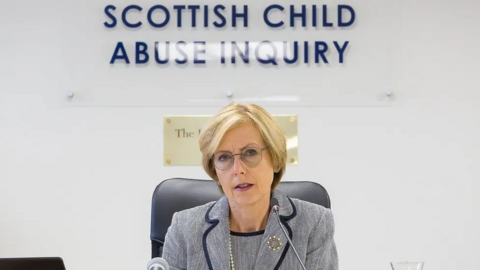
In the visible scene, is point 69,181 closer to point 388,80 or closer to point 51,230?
point 51,230

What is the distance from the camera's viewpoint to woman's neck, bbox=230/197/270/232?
2.22 meters

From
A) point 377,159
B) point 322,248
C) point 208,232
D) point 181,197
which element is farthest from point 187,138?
point 322,248

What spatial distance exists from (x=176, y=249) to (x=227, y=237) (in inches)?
6.8

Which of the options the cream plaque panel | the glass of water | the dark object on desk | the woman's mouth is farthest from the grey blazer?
the cream plaque panel

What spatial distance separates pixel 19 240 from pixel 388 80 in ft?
7.68

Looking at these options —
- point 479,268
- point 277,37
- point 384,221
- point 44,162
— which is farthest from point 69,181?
point 479,268

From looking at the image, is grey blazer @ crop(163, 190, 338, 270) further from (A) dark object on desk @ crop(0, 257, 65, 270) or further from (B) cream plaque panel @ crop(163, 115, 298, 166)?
(B) cream plaque panel @ crop(163, 115, 298, 166)

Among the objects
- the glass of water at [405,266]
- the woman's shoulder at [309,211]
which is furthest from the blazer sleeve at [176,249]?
the glass of water at [405,266]

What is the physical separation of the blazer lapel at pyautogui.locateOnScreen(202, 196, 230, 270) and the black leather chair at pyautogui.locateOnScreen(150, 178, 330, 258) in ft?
0.94

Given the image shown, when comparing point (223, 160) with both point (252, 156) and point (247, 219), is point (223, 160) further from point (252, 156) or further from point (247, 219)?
point (247, 219)

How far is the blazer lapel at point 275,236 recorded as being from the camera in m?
2.11

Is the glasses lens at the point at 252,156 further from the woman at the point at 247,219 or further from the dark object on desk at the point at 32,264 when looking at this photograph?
the dark object on desk at the point at 32,264

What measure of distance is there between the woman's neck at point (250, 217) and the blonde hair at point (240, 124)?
14 cm

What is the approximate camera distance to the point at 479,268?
13.1 ft
